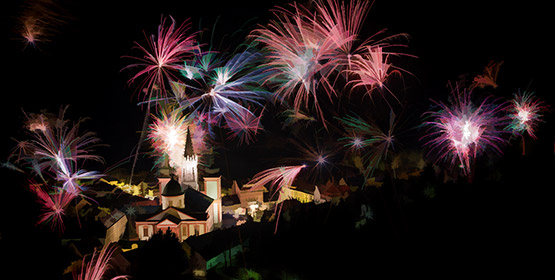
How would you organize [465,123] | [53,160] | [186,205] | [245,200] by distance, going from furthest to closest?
[245,200], [186,205], [465,123], [53,160]

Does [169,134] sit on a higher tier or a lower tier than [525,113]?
higher

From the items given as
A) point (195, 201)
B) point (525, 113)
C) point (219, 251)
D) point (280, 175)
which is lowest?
point (219, 251)

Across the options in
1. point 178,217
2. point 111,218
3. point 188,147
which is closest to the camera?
point 111,218

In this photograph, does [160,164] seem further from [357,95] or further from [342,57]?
[342,57]

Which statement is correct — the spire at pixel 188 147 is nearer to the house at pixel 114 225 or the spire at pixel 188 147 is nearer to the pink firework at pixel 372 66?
Answer: the house at pixel 114 225

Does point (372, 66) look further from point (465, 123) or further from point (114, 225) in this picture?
point (114, 225)

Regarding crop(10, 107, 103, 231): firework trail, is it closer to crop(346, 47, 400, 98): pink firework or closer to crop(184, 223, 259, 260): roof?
crop(184, 223, 259, 260): roof

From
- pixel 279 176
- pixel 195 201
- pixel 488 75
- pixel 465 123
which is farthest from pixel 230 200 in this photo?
pixel 488 75

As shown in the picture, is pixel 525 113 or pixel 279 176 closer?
pixel 525 113

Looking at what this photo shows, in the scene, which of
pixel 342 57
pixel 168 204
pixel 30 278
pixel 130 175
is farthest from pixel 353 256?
pixel 130 175

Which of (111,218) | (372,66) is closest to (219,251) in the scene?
(111,218)

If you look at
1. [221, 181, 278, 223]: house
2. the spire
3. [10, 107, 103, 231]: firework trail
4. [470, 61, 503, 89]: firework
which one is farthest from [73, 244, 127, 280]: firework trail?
[470, 61, 503, 89]: firework
